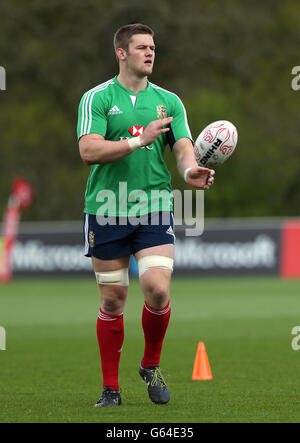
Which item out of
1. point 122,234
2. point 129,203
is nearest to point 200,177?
point 129,203

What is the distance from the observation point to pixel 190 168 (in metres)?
6.89

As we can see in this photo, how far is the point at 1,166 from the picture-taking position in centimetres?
4084

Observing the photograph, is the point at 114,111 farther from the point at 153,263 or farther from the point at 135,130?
the point at 153,263

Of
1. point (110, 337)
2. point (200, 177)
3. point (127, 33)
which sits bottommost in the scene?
point (110, 337)

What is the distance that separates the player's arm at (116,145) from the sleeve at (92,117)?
0.32ft

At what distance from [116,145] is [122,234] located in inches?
25.5

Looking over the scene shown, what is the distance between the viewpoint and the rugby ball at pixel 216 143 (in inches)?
280

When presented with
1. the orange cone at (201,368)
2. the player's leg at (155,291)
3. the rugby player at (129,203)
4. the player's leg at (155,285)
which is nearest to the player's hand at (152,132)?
the rugby player at (129,203)

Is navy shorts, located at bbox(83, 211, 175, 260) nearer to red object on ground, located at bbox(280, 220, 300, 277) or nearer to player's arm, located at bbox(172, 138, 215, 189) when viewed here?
player's arm, located at bbox(172, 138, 215, 189)

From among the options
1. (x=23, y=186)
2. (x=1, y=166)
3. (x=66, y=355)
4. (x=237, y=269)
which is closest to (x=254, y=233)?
(x=237, y=269)

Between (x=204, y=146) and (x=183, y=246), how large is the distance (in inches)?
673

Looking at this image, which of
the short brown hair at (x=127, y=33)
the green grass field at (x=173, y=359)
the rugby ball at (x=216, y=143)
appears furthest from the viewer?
the rugby ball at (x=216, y=143)

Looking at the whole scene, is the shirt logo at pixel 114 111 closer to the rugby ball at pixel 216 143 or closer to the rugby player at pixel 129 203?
the rugby player at pixel 129 203

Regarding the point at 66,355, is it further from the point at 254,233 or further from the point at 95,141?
the point at 254,233
